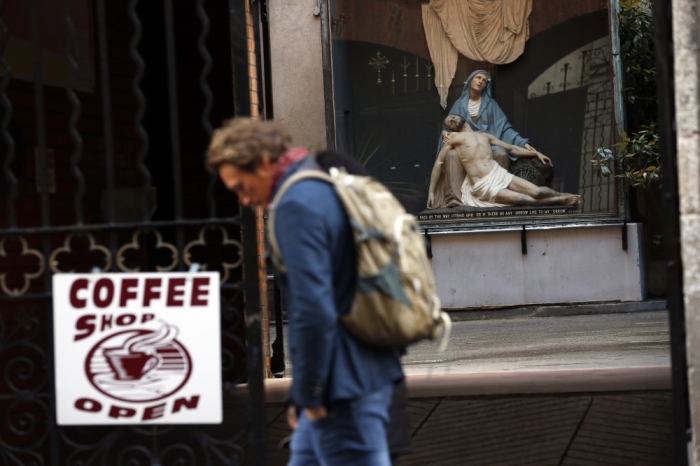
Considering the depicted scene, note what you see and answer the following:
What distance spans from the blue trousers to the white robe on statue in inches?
469

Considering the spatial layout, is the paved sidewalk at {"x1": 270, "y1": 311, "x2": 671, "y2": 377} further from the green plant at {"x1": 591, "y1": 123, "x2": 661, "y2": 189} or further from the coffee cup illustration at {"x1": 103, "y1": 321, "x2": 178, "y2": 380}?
the coffee cup illustration at {"x1": 103, "y1": 321, "x2": 178, "y2": 380}

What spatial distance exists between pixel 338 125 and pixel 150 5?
310 inches

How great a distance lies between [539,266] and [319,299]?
39.5 ft

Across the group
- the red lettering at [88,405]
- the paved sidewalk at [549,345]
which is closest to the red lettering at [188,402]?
the red lettering at [88,405]

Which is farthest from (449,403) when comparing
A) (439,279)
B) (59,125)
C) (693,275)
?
(439,279)

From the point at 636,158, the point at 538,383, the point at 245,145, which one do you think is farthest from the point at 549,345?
the point at 245,145

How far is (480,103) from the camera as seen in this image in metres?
14.9

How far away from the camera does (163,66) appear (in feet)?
23.7

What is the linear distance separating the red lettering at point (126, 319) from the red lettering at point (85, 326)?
12cm

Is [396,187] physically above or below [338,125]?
below

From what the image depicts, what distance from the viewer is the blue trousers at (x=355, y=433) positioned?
3020 mm

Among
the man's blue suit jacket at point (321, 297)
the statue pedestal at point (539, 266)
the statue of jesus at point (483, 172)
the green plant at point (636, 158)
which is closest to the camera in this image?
the man's blue suit jacket at point (321, 297)

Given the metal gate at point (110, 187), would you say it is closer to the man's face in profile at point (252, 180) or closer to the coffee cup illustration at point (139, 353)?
the coffee cup illustration at point (139, 353)

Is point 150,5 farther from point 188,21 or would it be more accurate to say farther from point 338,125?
point 338,125
